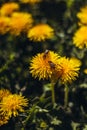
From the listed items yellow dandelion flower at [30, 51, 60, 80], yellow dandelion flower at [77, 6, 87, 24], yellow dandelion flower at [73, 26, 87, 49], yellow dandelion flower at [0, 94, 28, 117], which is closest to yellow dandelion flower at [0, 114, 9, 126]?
yellow dandelion flower at [0, 94, 28, 117]

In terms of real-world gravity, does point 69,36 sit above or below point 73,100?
above

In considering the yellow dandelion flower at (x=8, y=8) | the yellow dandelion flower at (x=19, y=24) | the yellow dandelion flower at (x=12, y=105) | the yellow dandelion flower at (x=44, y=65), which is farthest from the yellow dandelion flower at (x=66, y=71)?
the yellow dandelion flower at (x=8, y=8)

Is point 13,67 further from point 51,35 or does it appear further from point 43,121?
point 43,121

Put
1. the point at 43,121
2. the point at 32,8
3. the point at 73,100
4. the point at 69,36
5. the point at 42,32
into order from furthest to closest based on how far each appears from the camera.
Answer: the point at 32,8
the point at 69,36
the point at 42,32
the point at 73,100
the point at 43,121

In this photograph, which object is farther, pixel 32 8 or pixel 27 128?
pixel 32 8

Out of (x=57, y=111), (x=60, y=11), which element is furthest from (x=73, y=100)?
(x=60, y=11)

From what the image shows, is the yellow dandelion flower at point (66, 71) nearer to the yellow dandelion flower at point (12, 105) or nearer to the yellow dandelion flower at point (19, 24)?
the yellow dandelion flower at point (12, 105)
